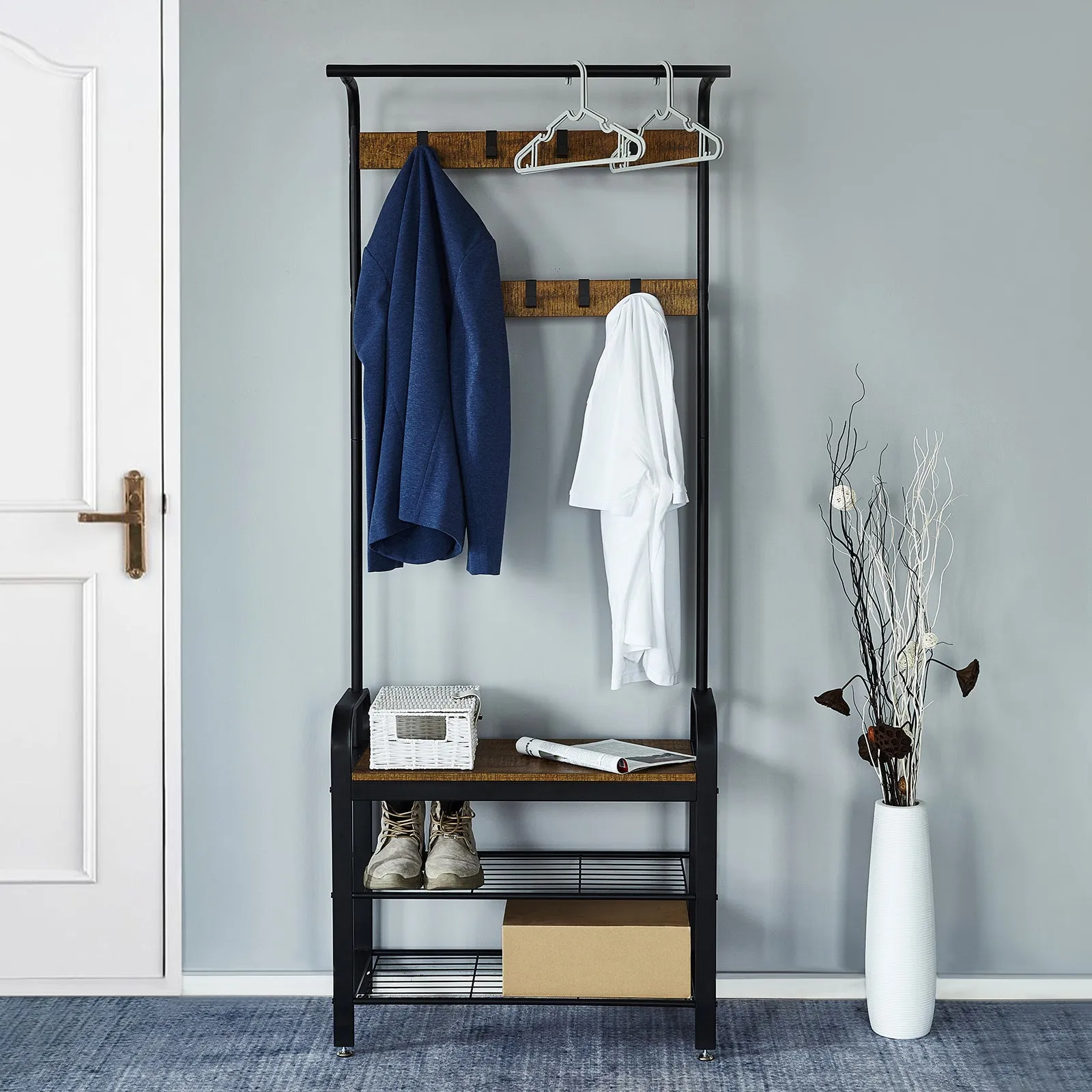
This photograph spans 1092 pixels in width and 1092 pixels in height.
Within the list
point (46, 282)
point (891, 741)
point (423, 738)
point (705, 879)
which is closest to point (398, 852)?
point (423, 738)

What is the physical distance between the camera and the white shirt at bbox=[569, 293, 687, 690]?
6.63 feet

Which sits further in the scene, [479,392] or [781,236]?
[781,236]

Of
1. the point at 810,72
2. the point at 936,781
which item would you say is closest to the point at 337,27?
the point at 810,72

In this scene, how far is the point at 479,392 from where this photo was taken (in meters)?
2.00

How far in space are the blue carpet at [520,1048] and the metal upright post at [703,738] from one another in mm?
135

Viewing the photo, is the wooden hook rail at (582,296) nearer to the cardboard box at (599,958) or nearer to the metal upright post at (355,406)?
the metal upright post at (355,406)

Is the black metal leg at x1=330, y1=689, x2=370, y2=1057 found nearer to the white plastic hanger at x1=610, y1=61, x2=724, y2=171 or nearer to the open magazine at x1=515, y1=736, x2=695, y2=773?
the open magazine at x1=515, y1=736, x2=695, y2=773

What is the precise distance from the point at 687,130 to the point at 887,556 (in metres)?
0.99

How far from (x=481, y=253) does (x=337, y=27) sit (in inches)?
24.8

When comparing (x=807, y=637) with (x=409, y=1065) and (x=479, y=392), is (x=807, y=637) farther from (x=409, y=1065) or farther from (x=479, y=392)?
(x=409, y=1065)

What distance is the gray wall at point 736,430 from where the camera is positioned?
86.4 inches

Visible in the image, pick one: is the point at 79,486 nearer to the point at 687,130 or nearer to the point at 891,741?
the point at 687,130

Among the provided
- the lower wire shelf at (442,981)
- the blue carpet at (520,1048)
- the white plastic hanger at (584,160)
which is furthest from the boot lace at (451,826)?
the white plastic hanger at (584,160)

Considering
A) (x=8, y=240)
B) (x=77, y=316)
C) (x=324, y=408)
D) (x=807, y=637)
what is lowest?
(x=807, y=637)
